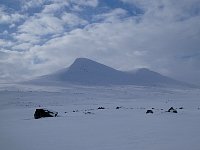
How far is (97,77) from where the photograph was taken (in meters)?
144

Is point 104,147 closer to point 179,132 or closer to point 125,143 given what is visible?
point 125,143

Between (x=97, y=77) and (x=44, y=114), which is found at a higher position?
(x=97, y=77)

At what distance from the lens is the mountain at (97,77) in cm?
13475

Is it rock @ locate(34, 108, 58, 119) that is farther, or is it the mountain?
the mountain

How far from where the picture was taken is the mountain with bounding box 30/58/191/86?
442 feet

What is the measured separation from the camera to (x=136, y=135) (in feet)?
40.4

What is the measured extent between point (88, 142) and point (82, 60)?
16555 centimetres

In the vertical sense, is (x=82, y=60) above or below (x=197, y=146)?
above

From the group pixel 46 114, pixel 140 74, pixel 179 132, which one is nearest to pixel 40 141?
pixel 179 132

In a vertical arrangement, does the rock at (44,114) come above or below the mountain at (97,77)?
below

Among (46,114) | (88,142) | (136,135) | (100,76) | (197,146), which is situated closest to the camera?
(197,146)

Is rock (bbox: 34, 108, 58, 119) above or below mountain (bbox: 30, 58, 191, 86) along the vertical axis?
below

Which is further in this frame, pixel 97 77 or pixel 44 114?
pixel 97 77

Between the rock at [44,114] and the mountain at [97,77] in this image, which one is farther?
the mountain at [97,77]
